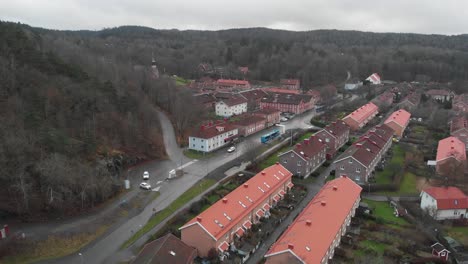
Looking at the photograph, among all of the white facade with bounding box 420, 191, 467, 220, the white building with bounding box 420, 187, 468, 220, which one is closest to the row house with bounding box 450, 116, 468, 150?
the white building with bounding box 420, 187, 468, 220

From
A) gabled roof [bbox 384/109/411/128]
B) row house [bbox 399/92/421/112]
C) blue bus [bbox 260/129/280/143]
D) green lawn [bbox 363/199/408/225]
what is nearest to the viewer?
green lawn [bbox 363/199/408/225]

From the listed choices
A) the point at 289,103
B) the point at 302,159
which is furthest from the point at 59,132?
the point at 289,103

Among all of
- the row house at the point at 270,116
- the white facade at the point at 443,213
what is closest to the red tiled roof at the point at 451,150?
the white facade at the point at 443,213

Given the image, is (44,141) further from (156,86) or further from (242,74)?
(242,74)

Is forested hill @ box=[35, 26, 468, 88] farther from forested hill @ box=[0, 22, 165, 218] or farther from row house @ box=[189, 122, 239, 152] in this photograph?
row house @ box=[189, 122, 239, 152]

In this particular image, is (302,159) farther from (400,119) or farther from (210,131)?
(400,119)

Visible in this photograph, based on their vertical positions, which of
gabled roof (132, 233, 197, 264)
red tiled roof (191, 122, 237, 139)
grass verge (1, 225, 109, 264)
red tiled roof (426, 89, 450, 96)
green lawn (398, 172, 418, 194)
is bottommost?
grass verge (1, 225, 109, 264)

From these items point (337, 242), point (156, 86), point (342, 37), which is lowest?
point (337, 242)

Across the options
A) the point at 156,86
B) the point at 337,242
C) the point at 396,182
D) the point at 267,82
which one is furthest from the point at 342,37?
the point at 337,242
